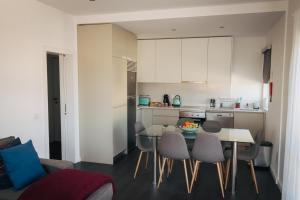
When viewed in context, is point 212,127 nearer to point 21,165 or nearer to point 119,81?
point 119,81

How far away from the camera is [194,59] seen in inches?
217

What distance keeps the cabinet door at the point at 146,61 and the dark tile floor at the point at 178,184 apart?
6.94 feet

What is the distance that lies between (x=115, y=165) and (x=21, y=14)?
9.27 ft

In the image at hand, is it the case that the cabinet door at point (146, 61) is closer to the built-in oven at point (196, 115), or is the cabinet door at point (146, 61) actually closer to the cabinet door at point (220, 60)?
the built-in oven at point (196, 115)

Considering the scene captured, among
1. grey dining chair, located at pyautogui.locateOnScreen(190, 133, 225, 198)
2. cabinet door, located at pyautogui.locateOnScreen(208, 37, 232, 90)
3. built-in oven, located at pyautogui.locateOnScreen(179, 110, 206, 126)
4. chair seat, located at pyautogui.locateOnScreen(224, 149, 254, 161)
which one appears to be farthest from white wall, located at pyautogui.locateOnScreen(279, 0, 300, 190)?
built-in oven, located at pyautogui.locateOnScreen(179, 110, 206, 126)

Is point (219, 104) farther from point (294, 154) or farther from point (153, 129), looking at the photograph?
point (294, 154)

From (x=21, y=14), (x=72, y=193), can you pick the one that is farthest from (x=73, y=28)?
(x=72, y=193)

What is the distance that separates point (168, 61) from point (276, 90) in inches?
97.2

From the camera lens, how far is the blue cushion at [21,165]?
2461mm

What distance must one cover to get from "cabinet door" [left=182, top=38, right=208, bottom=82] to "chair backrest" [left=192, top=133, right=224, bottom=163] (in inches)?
99.3

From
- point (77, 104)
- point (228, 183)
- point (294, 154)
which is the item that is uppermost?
point (77, 104)

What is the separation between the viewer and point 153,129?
12.9 ft

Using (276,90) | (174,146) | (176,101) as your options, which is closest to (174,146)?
(174,146)

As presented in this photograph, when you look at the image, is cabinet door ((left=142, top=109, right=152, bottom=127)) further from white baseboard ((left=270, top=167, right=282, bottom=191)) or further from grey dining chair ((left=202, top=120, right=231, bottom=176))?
white baseboard ((left=270, top=167, right=282, bottom=191))
